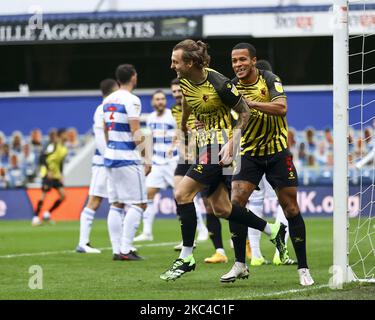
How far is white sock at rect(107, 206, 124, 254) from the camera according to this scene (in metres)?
12.6

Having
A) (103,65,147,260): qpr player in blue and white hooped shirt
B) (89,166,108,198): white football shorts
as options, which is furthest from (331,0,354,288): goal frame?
(89,166,108,198): white football shorts

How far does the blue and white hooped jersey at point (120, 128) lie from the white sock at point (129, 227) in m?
0.62

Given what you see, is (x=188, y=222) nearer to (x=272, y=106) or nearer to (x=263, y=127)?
(x=263, y=127)

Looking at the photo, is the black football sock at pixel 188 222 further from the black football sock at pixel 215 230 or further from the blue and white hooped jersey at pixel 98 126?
the blue and white hooped jersey at pixel 98 126

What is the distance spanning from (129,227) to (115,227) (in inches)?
11.2

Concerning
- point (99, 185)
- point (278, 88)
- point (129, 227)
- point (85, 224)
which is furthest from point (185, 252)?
point (99, 185)

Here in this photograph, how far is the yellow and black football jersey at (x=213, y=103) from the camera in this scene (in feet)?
29.6

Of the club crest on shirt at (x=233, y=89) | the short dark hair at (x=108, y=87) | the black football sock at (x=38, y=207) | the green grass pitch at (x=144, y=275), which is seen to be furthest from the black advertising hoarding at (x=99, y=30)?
the club crest on shirt at (x=233, y=89)

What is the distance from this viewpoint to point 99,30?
2642 cm

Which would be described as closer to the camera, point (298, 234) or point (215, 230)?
point (298, 234)

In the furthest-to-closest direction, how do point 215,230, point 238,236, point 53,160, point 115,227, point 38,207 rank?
point 53,160 < point 38,207 < point 115,227 < point 215,230 < point 238,236
